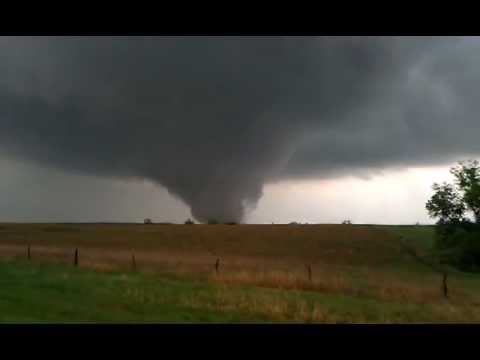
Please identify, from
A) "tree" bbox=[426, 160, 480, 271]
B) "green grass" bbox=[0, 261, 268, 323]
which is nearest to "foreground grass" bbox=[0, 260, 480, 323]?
"green grass" bbox=[0, 261, 268, 323]

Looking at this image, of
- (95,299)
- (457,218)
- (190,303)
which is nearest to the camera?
(95,299)

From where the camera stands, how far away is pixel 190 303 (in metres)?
14.1

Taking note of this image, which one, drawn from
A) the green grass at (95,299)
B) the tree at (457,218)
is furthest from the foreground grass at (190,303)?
the tree at (457,218)

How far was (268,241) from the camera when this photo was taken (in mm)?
68312

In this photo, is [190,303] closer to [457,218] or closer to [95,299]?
[95,299]

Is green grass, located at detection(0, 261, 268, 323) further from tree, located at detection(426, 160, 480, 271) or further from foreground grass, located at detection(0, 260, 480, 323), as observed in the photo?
tree, located at detection(426, 160, 480, 271)

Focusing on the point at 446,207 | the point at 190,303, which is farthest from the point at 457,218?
the point at 190,303

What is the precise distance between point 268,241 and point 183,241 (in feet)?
41.5

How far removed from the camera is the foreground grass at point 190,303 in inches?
459

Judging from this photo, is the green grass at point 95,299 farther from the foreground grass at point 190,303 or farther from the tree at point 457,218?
the tree at point 457,218

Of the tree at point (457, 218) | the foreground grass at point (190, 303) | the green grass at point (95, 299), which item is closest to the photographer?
the green grass at point (95, 299)

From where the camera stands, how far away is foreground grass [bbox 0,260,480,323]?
11.7m
